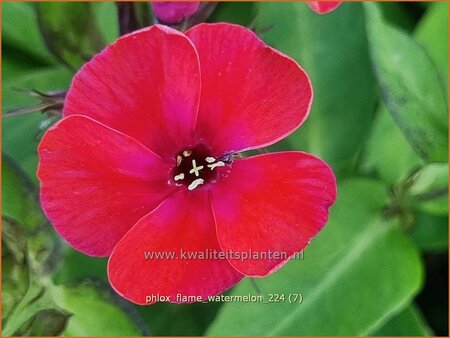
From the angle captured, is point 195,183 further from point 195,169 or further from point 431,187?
point 431,187

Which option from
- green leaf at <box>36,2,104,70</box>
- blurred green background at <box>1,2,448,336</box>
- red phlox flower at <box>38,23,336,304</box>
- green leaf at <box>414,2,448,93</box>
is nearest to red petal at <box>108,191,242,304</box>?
red phlox flower at <box>38,23,336,304</box>

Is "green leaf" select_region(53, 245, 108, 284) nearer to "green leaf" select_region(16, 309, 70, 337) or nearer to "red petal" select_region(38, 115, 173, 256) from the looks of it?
"green leaf" select_region(16, 309, 70, 337)

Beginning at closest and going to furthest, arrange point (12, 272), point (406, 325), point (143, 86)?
1. point (143, 86)
2. point (12, 272)
3. point (406, 325)

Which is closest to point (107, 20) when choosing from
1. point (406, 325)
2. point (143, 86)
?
point (143, 86)

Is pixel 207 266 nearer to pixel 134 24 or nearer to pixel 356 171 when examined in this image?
pixel 134 24

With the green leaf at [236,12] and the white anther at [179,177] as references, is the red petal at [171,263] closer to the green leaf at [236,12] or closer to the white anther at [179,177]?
the white anther at [179,177]

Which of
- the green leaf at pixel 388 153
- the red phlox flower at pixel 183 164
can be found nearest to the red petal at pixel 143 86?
the red phlox flower at pixel 183 164
